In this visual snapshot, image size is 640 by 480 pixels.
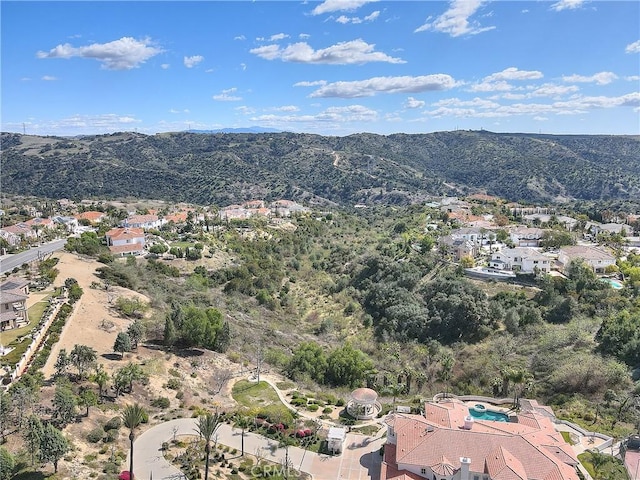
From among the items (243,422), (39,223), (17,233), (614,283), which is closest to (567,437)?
(243,422)

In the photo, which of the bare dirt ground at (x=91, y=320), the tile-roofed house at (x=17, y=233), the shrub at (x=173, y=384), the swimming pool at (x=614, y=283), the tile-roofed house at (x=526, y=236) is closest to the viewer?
the shrub at (x=173, y=384)

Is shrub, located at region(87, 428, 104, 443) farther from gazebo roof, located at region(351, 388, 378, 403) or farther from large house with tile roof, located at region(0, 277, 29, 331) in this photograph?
large house with tile roof, located at region(0, 277, 29, 331)

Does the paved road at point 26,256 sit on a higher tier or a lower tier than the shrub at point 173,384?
higher

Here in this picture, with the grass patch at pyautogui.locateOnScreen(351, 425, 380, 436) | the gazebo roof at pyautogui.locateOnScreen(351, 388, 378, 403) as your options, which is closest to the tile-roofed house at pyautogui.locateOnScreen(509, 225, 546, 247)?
the gazebo roof at pyautogui.locateOnScreen(351, 388, 378, 403)

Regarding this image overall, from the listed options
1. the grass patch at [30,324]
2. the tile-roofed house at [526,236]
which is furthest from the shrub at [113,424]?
the tile-roofed house at [526,236]

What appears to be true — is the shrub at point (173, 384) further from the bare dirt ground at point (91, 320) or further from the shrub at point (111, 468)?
the shrub at point (111, 468)
